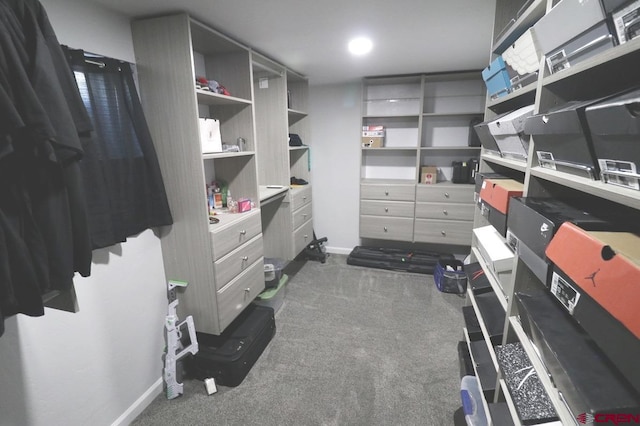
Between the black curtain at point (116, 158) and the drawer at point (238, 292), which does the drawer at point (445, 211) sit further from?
the black curtain at point (116, 158)

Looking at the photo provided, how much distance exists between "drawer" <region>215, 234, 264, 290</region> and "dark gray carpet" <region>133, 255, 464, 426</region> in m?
0.68

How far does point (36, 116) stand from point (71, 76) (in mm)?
324

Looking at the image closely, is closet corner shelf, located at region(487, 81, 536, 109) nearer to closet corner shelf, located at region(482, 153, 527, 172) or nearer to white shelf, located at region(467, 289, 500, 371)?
closet corner shelf, located at region(482, 153, 527, 172)

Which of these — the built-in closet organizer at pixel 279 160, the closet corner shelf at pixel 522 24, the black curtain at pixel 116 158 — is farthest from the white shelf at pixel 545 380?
the built-in closet organizer at pixel 279 160

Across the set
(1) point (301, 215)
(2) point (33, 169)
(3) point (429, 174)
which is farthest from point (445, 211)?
(2) point (33, 169)

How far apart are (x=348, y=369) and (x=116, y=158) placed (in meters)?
1.90

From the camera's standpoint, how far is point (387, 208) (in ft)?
11.5

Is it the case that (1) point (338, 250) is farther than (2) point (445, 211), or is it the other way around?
(1) point (338, 250)

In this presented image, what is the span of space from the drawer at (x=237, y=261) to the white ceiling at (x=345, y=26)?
1375mm

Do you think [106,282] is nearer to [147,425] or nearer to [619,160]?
[147,425]

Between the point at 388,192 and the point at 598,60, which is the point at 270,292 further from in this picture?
the point at 598,60

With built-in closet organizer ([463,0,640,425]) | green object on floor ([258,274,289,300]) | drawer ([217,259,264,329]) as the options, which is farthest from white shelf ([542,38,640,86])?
green object on floor ([258,274,289,300])

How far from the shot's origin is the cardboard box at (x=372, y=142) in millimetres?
3477

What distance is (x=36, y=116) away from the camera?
83cm
